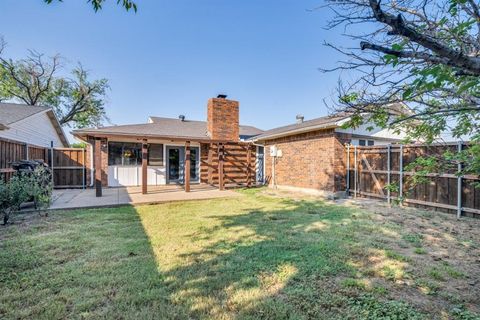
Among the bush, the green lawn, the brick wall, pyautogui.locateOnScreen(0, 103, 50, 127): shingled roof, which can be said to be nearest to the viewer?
the green lawn

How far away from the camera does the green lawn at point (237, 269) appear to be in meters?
2.36

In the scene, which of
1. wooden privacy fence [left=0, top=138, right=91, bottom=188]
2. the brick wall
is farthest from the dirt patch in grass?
wooden privacy fence [left=0, top=138, right=91, bottom=188]

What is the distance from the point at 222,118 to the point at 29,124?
31.3 feet

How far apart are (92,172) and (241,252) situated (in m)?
11.6

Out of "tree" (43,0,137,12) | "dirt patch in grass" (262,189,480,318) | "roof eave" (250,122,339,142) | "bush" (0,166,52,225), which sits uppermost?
"tree" (43,0,137,12)

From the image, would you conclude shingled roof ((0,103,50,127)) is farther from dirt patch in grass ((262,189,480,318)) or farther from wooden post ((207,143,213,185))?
dirt patch in grass ((262,189,480,318))

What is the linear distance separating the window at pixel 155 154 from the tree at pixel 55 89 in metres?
16.5

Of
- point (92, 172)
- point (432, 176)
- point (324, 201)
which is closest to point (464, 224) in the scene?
point (432, 176)

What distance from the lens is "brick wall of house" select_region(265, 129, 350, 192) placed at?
9.30 m

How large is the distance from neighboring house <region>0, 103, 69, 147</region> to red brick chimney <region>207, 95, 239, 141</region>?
8.18 meters

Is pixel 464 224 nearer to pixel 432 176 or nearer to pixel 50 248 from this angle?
pixel 432 176

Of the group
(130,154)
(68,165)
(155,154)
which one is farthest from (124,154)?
(68,165)

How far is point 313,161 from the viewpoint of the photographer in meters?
10.1

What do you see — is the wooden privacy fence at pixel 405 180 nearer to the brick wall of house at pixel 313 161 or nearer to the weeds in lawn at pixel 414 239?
the brick wall of house at pixel 313 161
